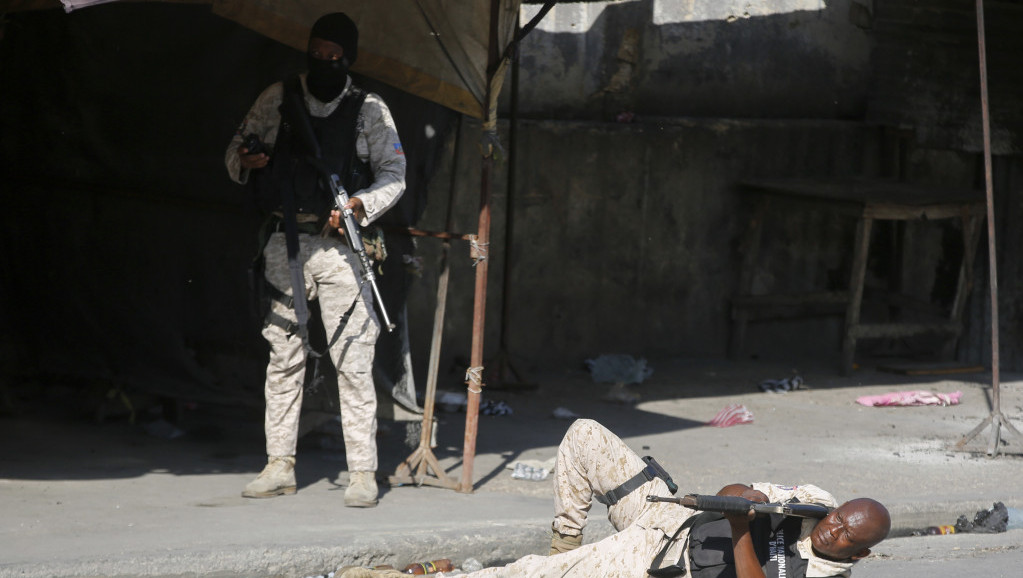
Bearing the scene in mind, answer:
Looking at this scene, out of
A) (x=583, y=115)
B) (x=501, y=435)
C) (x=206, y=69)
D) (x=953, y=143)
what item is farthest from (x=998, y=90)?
(x=206, y=69)

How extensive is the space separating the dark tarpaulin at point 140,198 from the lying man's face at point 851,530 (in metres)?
2.65

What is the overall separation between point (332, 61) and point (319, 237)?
73 centimetres

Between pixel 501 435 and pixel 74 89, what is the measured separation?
2911mm

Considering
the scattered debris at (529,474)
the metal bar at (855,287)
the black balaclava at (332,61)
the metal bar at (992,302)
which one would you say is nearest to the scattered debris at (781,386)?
the metal bar at (855,287)

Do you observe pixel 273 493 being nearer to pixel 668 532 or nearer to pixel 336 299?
A: pixel 336 299

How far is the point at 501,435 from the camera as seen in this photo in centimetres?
665

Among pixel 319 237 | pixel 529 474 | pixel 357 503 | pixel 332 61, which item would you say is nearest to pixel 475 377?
pixel 529 474

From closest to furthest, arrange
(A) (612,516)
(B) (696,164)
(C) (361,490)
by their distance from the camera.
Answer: (A) (612,516)
(C) (361,490)
(B) (696,164)

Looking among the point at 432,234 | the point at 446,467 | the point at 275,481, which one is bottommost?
the point at 446,467

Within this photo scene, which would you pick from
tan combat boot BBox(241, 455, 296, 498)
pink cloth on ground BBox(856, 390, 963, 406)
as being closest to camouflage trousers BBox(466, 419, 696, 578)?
tan combat boot BBox(241, 455, 296, 498)

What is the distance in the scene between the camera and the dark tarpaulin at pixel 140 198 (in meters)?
Result: 5.62

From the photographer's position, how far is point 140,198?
6008 millimetres

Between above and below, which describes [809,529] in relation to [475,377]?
below

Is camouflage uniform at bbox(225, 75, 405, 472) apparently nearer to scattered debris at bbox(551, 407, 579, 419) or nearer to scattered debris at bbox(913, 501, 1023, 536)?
scattered debris at bbox(551, 407, 579, 419)
